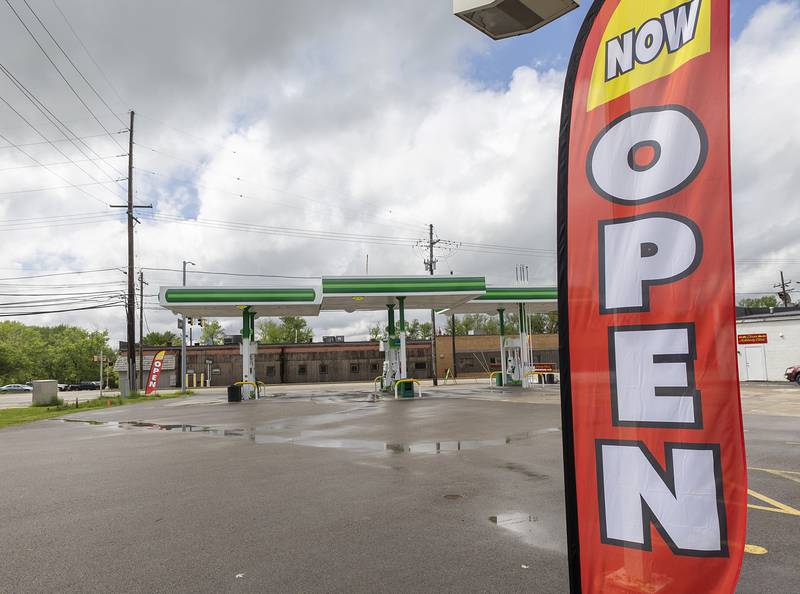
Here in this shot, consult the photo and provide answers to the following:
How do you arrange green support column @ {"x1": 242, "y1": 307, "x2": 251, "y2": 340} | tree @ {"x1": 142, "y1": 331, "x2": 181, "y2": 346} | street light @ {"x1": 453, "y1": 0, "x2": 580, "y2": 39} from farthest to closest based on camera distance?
1. tree @ {"x1": 142, "y1": 331, "x2": 181, "y2": 346}
2. green support column @ {"x1": 242, "y1": 307, "x2": 251, "y2": 340}
3. street light @ {"x1": 453, "y1": 0, "x2": 580, "y2": 39}

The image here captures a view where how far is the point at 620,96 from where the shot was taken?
2.58 m

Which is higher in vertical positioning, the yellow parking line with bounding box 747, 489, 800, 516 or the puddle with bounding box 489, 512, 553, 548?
the puddle with bounding box 489, 512, 553, 548

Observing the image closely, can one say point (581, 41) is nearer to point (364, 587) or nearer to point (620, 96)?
point (620, 96)

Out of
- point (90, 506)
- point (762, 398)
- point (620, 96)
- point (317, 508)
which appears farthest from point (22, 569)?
point (762, 398)

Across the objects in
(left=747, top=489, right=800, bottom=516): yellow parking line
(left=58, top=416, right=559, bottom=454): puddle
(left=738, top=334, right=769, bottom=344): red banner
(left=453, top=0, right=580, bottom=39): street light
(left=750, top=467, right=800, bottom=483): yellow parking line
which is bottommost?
(left=58, top=416, right=559, bottom=454): puddle

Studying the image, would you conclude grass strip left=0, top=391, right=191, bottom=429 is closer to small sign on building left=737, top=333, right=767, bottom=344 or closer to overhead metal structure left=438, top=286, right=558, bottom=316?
overhead metal structure left=438, top=286, right=558, bottom=316

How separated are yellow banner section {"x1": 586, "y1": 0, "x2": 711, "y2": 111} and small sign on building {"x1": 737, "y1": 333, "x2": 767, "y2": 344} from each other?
117 feet

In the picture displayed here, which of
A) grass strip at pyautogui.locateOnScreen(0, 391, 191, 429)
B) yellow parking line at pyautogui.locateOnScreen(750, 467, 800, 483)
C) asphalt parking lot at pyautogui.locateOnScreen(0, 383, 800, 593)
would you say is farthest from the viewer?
grass strip at pyautogui.locateOnScreen(0, 391, 191, 429)

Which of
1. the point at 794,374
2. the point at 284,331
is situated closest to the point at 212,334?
the point at 284,331

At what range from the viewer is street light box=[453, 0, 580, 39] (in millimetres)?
2785

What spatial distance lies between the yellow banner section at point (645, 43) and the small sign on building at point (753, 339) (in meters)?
35.8

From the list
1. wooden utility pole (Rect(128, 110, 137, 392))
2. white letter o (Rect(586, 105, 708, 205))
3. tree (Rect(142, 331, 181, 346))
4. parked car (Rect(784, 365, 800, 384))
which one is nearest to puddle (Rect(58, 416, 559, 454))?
white letter o (Rect(586, 105, 708, 205))

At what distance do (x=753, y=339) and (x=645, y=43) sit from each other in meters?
36.2

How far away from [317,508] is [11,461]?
7.60m
